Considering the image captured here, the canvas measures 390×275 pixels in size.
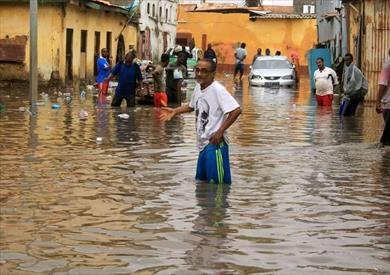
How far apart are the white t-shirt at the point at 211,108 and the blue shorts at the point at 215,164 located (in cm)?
10

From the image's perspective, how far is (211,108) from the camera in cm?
992

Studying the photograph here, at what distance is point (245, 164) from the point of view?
40.2 ft

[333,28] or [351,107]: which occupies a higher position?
[333,28]

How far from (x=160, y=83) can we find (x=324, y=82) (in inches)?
160

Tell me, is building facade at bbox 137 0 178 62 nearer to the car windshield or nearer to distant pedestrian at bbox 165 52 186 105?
the car windshield

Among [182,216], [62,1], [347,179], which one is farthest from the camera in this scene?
[62,1]

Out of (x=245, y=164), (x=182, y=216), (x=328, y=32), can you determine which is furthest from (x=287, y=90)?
(x=182, y=216)

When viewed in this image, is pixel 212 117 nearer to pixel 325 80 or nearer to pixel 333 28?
pixel 325 80

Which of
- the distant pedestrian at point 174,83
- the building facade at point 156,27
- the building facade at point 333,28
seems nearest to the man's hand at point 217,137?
the distant pedestrian at point 174,83

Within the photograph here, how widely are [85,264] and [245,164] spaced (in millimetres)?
5923

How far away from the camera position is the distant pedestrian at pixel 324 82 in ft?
77.0

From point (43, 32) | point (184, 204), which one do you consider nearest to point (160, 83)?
point (43, 32)

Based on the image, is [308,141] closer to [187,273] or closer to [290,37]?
[187,273]

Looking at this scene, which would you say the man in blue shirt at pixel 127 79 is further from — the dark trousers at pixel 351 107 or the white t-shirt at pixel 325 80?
the dark trousers at pixel 351 107
